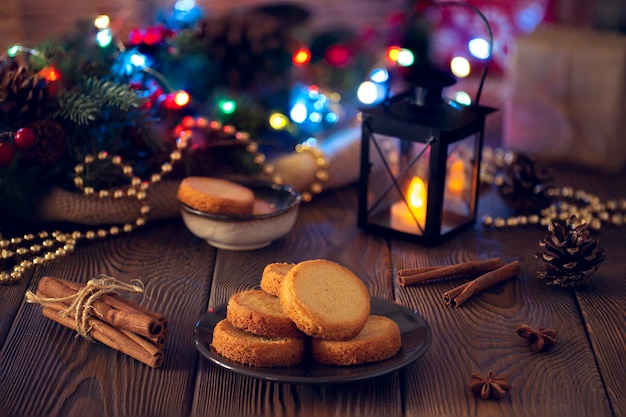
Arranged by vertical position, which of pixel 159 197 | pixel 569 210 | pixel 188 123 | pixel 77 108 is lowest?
pixel 569 210

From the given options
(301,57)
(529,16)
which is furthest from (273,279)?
(529,16)

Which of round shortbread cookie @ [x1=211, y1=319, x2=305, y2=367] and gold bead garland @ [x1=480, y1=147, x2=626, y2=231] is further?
gold bead garland @ [x1=480, y1=147, x2=626, y2=231]

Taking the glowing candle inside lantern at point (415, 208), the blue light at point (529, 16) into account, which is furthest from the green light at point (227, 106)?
the blue light at point (529, 16)

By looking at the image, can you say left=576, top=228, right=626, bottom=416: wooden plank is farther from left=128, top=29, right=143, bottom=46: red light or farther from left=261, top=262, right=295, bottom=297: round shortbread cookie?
left=128, top=29, right=143, bottom=46: red light

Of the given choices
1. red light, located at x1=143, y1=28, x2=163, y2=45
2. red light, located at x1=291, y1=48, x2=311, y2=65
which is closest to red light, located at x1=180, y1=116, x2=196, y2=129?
red light, located at x1=143, y1=28, x2=163, y2=45

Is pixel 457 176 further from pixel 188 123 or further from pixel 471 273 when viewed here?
pixel 188 123

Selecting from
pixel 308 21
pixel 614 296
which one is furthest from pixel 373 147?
pixel 308 21

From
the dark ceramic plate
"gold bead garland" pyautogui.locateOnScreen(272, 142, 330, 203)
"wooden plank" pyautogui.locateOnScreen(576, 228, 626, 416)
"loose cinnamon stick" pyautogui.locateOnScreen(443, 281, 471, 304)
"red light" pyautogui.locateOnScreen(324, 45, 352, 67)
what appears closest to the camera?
the dark ceramic plate
